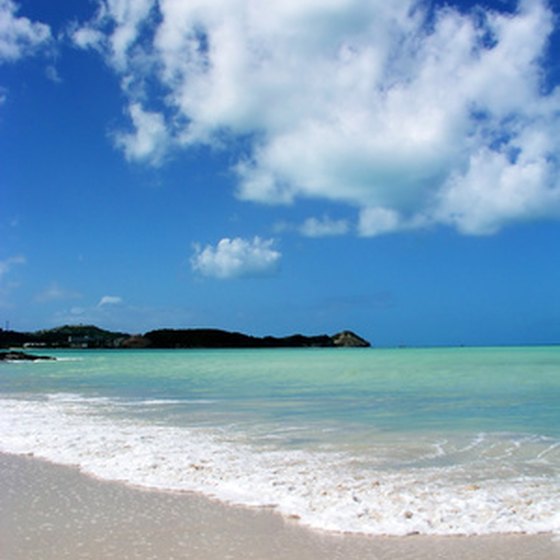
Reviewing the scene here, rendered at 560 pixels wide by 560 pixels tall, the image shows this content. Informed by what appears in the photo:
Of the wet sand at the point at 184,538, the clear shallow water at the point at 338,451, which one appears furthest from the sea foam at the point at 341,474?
the wet sand at the point at 184,538

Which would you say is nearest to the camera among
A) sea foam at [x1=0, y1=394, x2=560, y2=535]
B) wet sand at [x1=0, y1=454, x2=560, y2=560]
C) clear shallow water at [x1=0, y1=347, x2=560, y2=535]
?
wet sand at [x1=0, y1=454, x2=560, y2=560]

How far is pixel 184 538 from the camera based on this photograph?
596 cm

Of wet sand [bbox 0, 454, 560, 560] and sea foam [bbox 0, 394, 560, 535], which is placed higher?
sea foam [bbox 0, 394, 560, 535]

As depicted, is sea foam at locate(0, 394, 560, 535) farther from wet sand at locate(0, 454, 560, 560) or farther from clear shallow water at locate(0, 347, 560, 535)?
wet sand at locate(0, 454, 560, 560)

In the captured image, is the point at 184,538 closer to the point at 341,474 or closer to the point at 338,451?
the point at 341,474

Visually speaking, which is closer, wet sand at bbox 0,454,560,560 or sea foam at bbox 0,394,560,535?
wet sand at bbox 0,454,560,560

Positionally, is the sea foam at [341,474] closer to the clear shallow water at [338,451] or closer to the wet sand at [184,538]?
the clear shallow water at [338,451]

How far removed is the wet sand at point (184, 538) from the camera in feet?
18.1

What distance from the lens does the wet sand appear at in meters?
5.50

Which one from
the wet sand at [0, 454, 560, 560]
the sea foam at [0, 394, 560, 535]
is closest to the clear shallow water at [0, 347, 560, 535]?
the sea foam at [0, 394, 560, 535]

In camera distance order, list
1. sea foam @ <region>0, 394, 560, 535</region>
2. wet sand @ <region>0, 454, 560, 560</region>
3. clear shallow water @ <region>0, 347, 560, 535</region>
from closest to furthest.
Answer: wet sand @ <region>0, 454, 560, 560</region>
sea foam @ <region>0, 394, 560, 535</region>
clear shallow water @ <region>0, 347, 560, 535</region>

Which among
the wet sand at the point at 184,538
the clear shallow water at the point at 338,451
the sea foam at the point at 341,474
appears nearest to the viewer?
the wet sand at the point at 184,538

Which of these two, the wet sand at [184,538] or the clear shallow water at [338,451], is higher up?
the clear shallow water at [338,451]

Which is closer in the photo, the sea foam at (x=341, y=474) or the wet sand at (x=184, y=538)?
the wet sand at (x=184, y=538)
